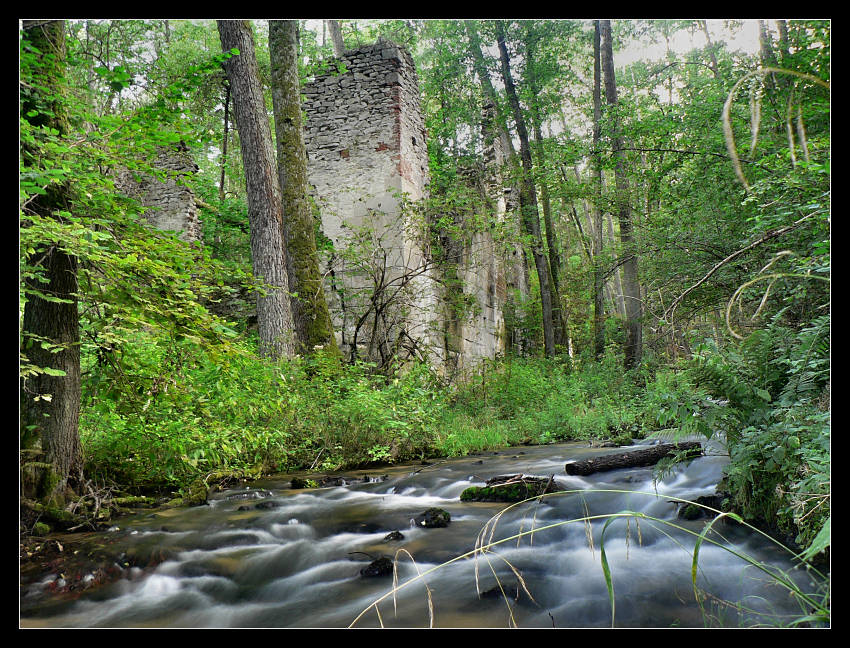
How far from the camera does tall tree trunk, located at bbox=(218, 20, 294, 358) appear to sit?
7355 millimetres

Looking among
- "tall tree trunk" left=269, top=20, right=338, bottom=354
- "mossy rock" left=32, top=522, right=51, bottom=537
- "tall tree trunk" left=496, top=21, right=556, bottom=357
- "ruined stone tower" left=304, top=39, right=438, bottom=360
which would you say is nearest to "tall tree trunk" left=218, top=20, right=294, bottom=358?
"tall tree trunk" left=269, top=20, right=338, bottom=354

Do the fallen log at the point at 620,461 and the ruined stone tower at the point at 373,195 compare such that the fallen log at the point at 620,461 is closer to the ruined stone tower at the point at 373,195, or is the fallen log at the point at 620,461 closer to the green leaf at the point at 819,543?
the green leaf at the point at 819,543

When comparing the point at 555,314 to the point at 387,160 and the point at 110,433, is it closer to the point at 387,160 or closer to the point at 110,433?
the point at 387,160

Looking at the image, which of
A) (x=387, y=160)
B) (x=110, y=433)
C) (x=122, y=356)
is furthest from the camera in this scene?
(x=387, y=160)

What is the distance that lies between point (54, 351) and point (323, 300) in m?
5.00

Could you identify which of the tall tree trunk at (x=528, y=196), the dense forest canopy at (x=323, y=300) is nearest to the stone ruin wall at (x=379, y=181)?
the dense forest canopy at (x=323, y=300)

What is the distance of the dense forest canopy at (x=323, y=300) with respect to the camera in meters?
2.52

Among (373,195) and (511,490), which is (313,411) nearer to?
(511,490)

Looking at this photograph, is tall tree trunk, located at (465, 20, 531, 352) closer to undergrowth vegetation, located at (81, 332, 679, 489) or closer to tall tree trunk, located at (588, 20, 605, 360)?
tall tree trunk, located at (588, 20, 605, 360)

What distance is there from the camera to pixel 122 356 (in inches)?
143

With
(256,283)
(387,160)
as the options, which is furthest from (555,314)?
(256,283)

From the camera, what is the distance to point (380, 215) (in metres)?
9.56

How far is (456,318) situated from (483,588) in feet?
26.0

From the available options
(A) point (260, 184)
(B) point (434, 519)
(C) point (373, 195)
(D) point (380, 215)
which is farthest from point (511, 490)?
(C) point (373, 195)
